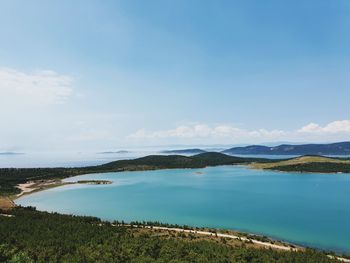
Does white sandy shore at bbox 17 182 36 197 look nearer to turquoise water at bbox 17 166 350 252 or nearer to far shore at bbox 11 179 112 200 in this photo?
far shore at bbox 11 179 112 200

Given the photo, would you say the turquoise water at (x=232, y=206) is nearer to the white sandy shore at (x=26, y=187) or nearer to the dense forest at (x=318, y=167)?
the white sandy shore at (x=26, y=187)

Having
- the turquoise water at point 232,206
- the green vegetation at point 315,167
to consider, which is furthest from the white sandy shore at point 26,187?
the green vegetation at point 315,167

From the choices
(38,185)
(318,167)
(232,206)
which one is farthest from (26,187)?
(318,167)

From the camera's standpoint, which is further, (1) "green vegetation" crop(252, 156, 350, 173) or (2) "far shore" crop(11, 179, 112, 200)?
(1) "green vegetation" crop(252, 156, 350, 173)

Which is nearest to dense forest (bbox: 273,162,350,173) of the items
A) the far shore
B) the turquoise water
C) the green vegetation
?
the green vegetation

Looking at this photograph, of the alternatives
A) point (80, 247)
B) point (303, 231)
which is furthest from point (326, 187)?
point (80, 247)

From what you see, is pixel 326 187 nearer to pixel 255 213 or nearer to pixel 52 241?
pixel 255 213

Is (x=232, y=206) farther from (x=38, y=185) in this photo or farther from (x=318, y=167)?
(x=318, y=167)
